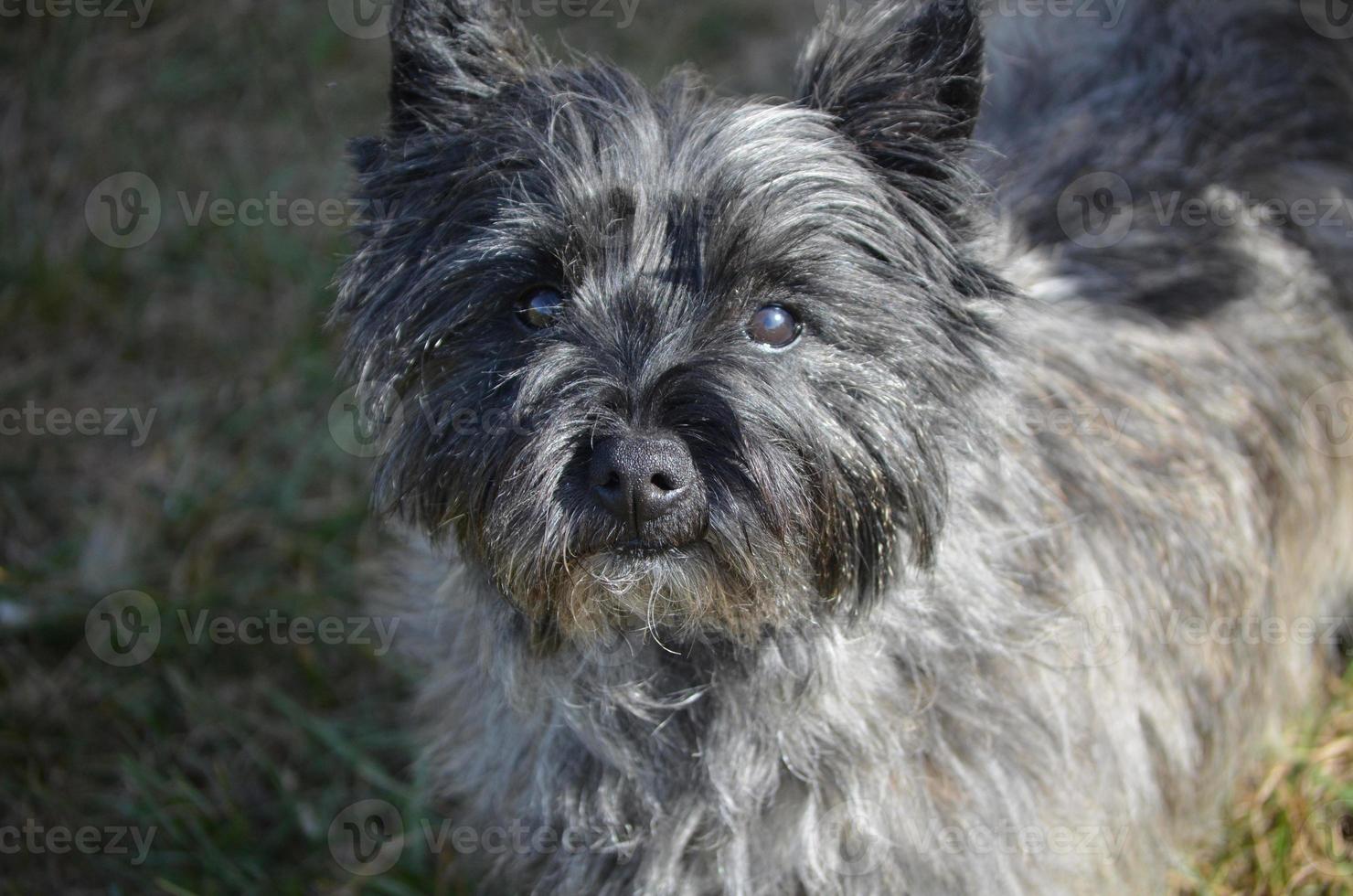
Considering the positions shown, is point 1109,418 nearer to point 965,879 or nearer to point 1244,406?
point 1244,406

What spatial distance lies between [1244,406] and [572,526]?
199 cm

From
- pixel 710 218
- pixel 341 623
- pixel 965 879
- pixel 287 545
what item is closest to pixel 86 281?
pixel 287 545

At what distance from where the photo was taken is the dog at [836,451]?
2363mm
